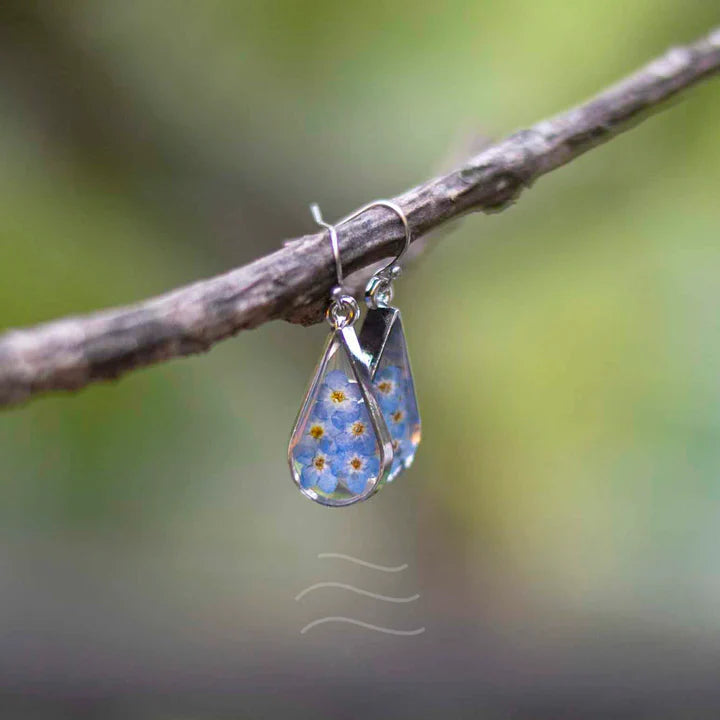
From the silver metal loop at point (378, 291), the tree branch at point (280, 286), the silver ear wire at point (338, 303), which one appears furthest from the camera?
the silver metal loop at point (378, 291)

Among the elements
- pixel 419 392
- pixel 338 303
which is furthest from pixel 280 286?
pixel 419 392

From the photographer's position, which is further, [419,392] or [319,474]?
[419,392]

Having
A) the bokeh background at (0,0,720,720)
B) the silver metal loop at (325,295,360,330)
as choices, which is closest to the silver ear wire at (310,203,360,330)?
the silver metal loop at (325,295,360,330)

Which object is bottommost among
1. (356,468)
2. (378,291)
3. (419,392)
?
(356,468)

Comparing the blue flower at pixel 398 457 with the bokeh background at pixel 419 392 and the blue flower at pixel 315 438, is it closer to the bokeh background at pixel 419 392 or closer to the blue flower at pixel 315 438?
the blue flower at pixel 315 438

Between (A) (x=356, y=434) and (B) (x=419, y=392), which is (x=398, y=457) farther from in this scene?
(B) (x=419, y=392)

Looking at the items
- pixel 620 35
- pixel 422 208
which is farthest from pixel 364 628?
pixel 620 35

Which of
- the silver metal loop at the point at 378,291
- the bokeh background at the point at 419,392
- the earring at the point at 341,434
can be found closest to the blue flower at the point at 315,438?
the earring at the point at 341,434
